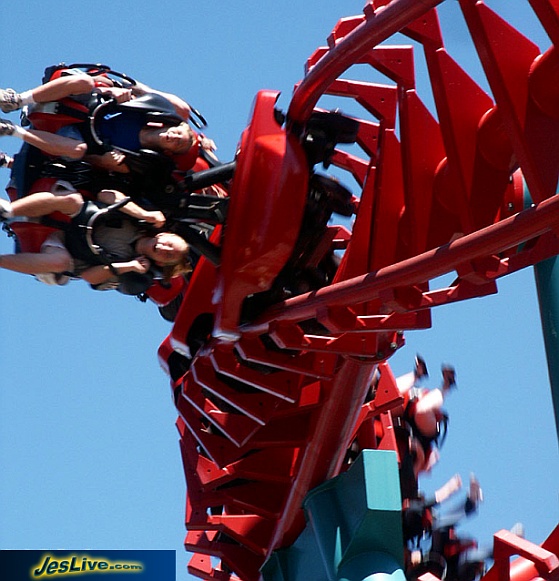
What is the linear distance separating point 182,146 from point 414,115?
1.76m

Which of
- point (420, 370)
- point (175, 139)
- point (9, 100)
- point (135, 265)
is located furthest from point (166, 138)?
point (420, 370)

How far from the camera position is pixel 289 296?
792 centimetres

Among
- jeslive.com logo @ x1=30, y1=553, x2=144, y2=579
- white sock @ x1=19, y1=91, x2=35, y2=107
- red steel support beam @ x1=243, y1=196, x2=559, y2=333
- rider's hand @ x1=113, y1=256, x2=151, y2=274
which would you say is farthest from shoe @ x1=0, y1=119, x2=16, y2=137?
jeslive.com logo @ x1=30, y1=553, x2=144, y2=579

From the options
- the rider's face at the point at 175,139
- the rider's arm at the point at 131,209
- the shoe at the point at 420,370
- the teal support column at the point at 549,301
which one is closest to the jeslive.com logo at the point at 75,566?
the shoe at the point at 420,370

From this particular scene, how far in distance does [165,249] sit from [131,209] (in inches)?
11.7

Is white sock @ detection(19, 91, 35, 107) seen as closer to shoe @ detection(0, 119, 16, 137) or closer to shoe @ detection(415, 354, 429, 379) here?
shoe @ detection(0, 119, 16, 137)

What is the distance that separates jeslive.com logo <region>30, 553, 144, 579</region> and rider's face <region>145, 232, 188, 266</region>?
2.98 meters

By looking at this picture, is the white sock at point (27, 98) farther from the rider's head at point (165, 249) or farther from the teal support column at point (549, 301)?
the teal support column at point (549, 301)

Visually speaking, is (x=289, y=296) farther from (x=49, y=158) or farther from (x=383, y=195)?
(x=49, y=158)

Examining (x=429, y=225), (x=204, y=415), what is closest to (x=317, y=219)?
(x=429, y=225)

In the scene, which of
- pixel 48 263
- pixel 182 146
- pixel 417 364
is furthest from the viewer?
pixel 417 364

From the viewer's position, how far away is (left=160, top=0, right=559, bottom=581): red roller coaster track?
563 centimetres

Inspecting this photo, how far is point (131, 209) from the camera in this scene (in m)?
7.55

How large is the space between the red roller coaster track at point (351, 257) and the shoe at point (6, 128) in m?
1.27
